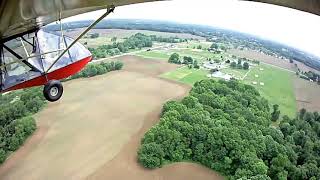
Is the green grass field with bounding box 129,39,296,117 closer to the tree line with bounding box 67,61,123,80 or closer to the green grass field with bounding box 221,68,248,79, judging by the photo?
the green grass field with bounding box 221,68,248,79

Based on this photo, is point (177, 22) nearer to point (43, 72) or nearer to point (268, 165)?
point (268, 165)

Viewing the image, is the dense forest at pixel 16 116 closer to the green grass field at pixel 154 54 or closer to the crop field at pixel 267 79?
the green grass field at pixel 154 54

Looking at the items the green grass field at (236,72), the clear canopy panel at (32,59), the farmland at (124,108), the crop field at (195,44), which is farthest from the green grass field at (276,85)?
the clear canopy panel at (32,59)

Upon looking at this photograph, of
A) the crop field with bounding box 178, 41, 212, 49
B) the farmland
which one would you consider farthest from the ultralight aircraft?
the crop field with bounding box 178, 41, 212, 49

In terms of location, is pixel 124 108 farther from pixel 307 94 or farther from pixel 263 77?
pixel 307 94

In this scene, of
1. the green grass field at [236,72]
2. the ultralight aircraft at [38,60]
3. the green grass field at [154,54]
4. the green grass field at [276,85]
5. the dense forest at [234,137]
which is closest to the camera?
the ultralight aircraft at [38,60]

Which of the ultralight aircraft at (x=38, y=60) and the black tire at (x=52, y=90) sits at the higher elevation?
the ultralight aircraft at (x=38, y=60)
